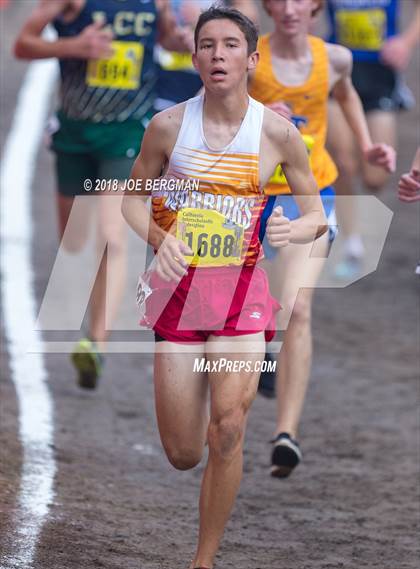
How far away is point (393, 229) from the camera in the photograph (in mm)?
13070

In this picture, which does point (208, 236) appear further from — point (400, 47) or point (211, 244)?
point (400, 47)

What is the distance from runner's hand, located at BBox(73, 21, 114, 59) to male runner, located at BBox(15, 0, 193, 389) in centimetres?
2

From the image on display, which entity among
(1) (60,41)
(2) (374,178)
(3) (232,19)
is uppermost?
(2) (374,178)

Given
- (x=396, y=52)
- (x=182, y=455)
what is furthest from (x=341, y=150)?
(x=182, y=455)

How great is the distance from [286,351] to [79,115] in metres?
2.07

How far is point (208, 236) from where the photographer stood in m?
5.39

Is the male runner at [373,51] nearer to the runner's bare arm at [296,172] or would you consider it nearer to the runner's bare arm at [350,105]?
the runner's bare arm at [350,105]

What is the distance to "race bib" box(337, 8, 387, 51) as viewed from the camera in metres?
10.7

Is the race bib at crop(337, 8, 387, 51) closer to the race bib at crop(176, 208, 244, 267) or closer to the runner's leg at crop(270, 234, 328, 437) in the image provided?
the runner's leg at crop(270, 234, 328, 437)

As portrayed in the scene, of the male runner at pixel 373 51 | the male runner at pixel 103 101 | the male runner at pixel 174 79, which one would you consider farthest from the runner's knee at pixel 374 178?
the male runner at pixel 103 101

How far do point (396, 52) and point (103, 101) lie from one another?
8.61 feet

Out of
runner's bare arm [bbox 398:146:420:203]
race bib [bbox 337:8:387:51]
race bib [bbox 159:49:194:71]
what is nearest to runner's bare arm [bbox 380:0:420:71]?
race bib [bbox 337:8:387:51]

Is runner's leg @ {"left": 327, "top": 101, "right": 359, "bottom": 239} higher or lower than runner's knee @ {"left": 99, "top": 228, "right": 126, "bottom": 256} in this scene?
higher

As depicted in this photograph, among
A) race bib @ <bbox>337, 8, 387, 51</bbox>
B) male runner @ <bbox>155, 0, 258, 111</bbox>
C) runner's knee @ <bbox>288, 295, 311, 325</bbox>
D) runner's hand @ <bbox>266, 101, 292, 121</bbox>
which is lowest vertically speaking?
runner's knee @ <bbox>288, 295, 311, 325</bbox>
